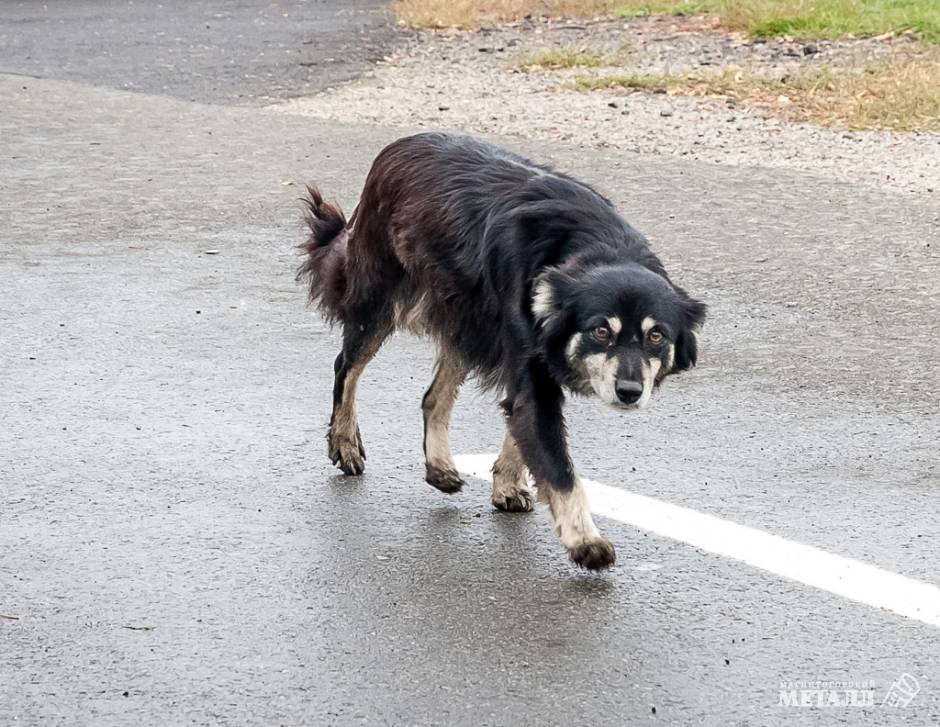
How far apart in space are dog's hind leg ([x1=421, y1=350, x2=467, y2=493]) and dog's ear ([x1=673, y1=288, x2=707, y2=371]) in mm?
948

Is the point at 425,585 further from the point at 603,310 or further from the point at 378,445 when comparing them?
the point at 378,445

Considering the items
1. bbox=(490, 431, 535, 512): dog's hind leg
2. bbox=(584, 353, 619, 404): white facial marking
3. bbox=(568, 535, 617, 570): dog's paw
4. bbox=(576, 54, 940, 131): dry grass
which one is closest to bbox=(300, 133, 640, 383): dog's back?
bbox=(490, 431, 535, 512): dog's hind leg

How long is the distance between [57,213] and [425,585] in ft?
19.9

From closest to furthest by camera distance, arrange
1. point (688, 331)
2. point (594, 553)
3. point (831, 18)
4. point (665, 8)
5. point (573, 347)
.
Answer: point (594, 553), point (573, 347), point (688, 331), point (831, 18), point (665, 8)

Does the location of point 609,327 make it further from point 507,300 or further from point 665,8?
point 665,8

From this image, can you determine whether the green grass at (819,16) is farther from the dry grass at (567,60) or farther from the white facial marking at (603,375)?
the white facial marking at (603,375)

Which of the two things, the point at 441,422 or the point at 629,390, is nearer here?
the point at 629,390

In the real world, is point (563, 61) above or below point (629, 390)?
below

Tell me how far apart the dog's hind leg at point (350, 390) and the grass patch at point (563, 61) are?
10119mm

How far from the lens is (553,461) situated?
17.1 feet

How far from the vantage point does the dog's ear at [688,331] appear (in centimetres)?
525

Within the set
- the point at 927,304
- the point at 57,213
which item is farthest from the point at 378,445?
the point at 57,213

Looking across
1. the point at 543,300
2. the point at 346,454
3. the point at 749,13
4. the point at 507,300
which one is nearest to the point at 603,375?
the point at 543,300

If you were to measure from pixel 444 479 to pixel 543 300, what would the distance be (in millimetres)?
974
